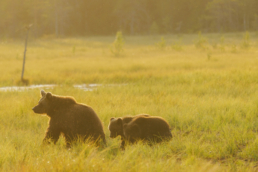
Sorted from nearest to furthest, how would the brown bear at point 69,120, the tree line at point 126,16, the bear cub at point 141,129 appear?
1. the brown bear at point 69,120
2. the bear cub at point 141,129
3. the tree line at point 126,16

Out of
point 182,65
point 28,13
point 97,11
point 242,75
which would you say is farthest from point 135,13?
point 242,75

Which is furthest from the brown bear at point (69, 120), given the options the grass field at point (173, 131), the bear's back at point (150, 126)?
the bear's back at point (150, 126)

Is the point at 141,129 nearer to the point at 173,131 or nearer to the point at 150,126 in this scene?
the point at 150,126

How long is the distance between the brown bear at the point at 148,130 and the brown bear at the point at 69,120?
535 millimetres

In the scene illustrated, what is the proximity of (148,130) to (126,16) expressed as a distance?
68355 millimetres

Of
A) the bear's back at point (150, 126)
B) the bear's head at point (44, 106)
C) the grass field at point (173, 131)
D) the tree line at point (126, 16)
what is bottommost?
the grass field at point (173, 131)

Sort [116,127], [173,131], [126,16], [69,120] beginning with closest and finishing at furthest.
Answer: [69,120] < [116,127] < [173,131] < [126,16]

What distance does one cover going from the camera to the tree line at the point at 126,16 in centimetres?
6244

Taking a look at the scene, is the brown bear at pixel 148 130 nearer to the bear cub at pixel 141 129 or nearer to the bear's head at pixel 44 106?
the bear cub at pixel 141 129

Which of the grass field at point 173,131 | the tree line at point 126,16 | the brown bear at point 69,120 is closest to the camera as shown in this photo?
the grass field at point 173,131

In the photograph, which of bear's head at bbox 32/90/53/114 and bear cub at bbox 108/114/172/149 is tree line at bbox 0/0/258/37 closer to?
bear cub at bbox 108/114/172/149

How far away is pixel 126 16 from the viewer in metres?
71.0

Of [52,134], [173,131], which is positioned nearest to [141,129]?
[173,131]

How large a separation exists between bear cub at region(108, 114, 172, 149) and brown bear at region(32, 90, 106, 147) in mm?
362
